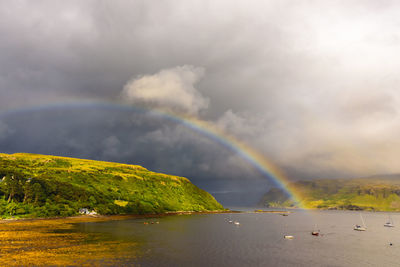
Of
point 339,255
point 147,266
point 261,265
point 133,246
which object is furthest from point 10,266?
point 339,255

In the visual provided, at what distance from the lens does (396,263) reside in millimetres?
80375

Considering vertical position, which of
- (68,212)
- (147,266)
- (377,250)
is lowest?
(377,250)

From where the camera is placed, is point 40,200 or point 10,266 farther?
point 40,200

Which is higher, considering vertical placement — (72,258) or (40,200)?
(40,200)

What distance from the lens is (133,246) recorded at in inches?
3487

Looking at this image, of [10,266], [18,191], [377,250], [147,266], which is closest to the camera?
[10,266]

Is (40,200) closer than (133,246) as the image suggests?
No

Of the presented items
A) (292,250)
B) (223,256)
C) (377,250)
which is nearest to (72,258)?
(223,256)

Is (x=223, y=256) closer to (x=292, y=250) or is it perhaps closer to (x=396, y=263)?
(x=292, y=250)

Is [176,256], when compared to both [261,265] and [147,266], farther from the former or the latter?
[261,265]

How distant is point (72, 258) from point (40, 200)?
5700 inches

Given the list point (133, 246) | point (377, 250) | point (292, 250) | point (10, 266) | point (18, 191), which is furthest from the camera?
point (18, 191)

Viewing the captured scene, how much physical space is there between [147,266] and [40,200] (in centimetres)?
15962

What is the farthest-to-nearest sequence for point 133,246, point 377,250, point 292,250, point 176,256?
point 377,250
point 292,250
point 133,246
point 176,256
